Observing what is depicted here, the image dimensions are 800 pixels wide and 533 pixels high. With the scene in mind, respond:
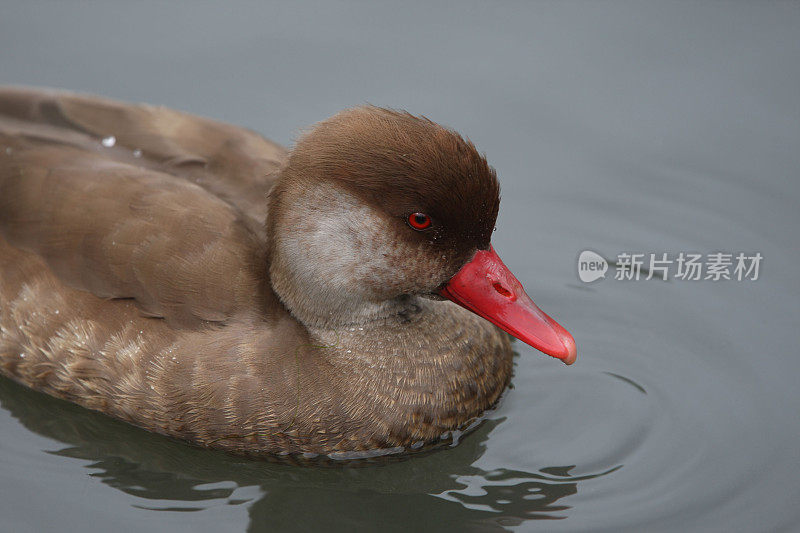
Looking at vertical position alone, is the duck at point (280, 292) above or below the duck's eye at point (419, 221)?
below

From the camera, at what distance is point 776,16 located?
8789 millimetres

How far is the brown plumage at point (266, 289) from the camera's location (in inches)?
225

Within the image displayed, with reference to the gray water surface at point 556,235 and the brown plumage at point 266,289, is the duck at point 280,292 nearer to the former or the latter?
the brown plumage at point 266,289

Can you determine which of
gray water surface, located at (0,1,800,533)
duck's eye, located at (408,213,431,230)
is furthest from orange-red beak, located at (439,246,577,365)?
gray water surface, located at (0,1,800,533)

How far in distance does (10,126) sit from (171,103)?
178cm

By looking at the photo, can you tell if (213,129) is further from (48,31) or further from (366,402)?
(48,31)

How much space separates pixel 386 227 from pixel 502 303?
0.71 metres

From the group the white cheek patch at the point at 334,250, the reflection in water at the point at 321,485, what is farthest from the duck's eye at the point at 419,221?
the reflection in water at the point at 321,485

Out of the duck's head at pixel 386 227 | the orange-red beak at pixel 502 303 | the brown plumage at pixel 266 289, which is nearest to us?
the duck's head at pixel 386 227

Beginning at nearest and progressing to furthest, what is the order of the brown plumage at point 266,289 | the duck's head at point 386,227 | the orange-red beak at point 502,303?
the duck's head at point 386,227, the brown plumage at point 266,289, the orange-red beak at point 502,303

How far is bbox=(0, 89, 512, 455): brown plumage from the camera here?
5.71m

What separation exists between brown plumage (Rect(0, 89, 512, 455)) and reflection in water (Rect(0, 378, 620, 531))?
0.13m

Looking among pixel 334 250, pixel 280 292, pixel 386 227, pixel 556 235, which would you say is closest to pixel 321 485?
pixel 280 292

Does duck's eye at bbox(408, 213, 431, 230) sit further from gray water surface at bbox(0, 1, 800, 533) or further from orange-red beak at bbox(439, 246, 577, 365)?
gray water surface at bbox(0, 1, 800, 533)
